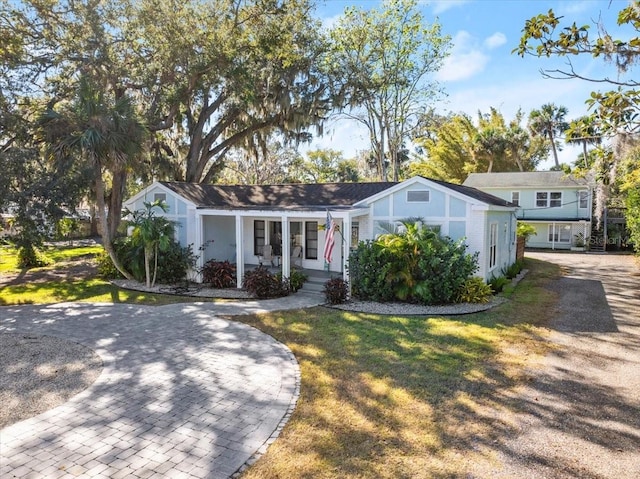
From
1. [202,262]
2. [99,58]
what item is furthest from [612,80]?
[99,58]

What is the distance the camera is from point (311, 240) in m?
16.7

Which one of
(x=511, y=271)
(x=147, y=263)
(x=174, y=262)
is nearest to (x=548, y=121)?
(x=511, y=271)

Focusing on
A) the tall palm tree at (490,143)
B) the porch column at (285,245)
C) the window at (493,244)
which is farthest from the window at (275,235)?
the tall palm tree at (490,143)

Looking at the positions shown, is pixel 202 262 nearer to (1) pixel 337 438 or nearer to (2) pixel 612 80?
(1) pixel 337 438

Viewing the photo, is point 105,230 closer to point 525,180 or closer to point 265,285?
point 265,285

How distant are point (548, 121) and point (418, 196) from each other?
37555 millimetres

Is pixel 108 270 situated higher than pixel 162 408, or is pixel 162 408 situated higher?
pixel 108 270

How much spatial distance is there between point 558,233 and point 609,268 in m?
10.5

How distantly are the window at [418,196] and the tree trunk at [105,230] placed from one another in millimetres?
10253

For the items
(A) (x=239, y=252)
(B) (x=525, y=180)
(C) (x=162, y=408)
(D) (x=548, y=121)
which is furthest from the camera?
(D) (x=548, y=121)

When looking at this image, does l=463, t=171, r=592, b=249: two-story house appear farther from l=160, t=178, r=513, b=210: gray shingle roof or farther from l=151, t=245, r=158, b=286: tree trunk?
l=151, t=245, r=158, b=286: tree trunk

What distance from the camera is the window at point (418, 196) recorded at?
42.8 feet

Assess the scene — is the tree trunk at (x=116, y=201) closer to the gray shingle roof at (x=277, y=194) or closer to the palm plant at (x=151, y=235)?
the gray shingle roof at (x=277, y=194)

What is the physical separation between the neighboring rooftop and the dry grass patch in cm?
2112
